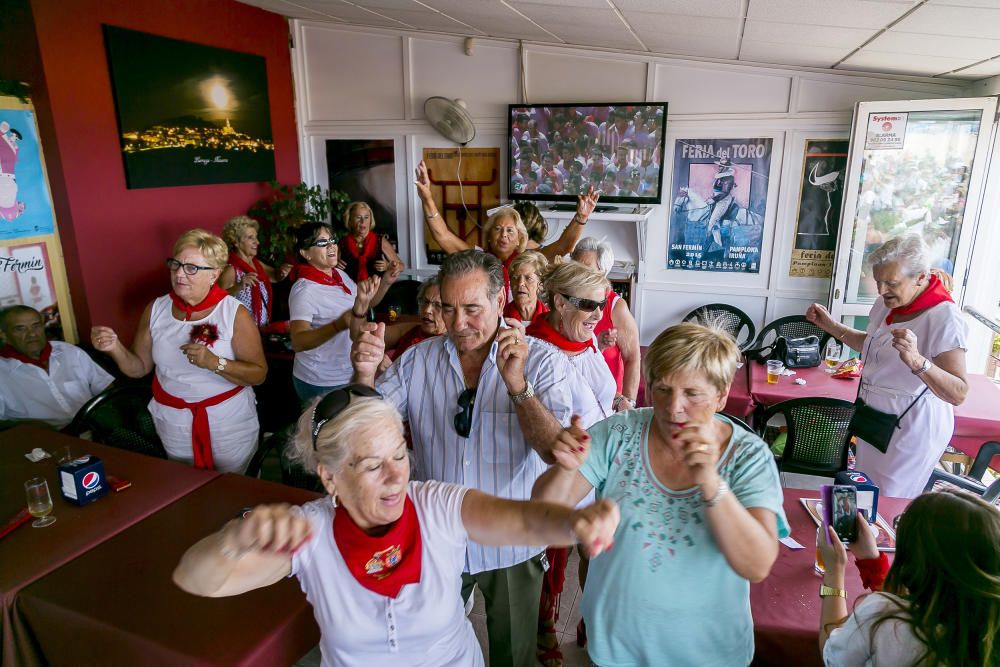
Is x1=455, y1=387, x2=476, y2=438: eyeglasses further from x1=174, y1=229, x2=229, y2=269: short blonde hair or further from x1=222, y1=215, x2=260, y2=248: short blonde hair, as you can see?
x1=222, y1=215, x2=260, y2=248: short blonde hair

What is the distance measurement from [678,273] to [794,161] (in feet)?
4.51

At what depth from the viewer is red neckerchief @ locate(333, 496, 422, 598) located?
4.90 feet

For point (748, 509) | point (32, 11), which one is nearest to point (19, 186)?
point (32, 11)

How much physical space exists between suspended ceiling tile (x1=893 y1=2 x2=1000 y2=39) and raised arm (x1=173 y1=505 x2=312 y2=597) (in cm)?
274

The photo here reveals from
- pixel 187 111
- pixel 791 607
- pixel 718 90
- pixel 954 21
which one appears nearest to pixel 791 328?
pixel 718 90

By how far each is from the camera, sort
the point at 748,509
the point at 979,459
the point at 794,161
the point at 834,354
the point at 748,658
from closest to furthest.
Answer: the point at 748,509 < the point at 748,658 < the point at 979,459 < the point at 834,354 < the point at 794,161

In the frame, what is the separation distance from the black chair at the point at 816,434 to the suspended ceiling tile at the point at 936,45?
185 centimetres

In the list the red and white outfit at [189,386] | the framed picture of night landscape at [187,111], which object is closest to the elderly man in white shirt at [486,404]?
the red and white outfit at [189,386]

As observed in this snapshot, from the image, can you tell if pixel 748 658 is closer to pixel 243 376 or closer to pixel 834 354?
pixel 243 376

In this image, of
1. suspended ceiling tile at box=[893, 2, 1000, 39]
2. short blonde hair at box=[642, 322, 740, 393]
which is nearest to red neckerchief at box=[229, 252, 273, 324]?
short blonde hair at box=[642, 322, 740, 393]

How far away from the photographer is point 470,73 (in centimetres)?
596

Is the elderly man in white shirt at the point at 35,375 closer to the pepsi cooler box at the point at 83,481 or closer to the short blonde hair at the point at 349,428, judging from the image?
the pepsi cooler box at the point at 83,481

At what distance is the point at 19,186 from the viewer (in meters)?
4.02

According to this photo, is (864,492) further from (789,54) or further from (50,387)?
(50,387)
